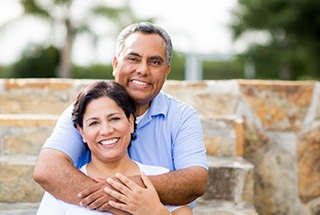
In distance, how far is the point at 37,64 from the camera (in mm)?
16219

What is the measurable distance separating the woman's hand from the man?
0.06 m

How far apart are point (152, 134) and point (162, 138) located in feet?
0.17

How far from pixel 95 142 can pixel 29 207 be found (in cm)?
85

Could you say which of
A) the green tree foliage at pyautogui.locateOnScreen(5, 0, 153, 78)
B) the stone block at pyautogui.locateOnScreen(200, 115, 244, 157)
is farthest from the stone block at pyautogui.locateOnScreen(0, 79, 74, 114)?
the green tree foliage at pyautogui.locateOnScreen(5, 0, 153, 78)

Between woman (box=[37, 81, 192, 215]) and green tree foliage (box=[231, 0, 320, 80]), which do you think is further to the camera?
green tree foliage (box=[231, 0, 320, 80])

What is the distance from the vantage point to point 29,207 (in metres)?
2.76

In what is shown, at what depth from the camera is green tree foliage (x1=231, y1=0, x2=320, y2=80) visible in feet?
59.7

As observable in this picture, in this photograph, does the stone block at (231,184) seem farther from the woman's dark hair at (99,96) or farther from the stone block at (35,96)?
the stone block at (35,96)

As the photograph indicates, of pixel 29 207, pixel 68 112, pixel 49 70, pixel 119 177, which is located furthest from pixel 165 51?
pixel 49 70

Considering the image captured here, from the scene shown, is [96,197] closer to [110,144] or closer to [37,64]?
[110,144]

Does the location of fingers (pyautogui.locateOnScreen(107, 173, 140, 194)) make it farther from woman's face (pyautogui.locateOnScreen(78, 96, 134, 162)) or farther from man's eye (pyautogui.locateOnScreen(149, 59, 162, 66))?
man's eye (pyautogui.locateOnScreen(149, 59, 162, 66))

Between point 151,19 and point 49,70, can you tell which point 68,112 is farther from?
point 49,70

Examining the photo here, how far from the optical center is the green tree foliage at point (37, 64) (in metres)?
15.9

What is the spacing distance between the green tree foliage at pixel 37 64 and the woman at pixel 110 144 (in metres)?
13.9
